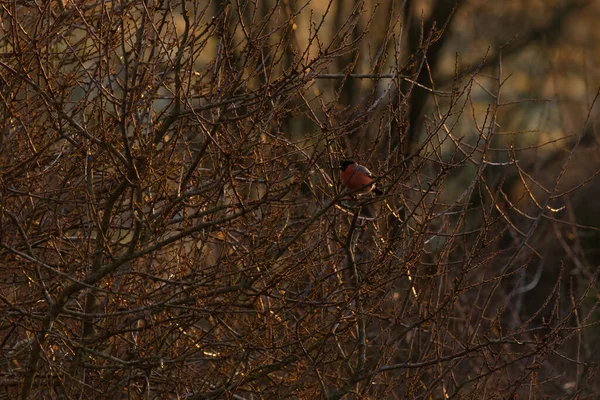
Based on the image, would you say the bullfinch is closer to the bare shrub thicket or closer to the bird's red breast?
the bird's red breast

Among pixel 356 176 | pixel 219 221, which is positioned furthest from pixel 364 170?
pixel 219 221

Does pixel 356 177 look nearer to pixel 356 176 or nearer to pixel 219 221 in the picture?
pixel 356 176

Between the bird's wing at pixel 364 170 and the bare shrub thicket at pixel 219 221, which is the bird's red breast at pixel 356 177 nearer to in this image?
the bird's wing at pixel 364 170

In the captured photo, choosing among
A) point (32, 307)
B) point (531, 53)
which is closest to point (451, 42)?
point (531, 53)

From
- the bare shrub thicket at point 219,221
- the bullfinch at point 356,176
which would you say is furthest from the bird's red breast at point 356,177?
the bare shrub thicket at point 219,221

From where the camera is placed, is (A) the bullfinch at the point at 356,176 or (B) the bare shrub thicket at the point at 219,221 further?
(A) the bullfinch at the point at 356,176

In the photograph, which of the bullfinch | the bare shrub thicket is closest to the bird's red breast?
the bullfinch

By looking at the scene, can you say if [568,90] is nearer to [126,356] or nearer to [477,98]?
[477,98]

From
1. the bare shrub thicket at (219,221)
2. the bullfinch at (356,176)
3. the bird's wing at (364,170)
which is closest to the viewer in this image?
the bare shrub thicket at (219,221)

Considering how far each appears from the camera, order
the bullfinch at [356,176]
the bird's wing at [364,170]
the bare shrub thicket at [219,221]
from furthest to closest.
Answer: the bird's wing at [364,170] → the bullfinch at [356,176] → the bare shrub thicket at [219,221]

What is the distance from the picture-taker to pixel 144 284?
689 cm

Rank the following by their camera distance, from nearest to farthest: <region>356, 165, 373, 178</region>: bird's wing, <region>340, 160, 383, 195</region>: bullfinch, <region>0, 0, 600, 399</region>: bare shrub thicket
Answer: <region>0, 0, 600, 399</region>: bare shrub thicket < <region>340, 160, 383, 195</region>: bullfinch < <region>356, 165, 373, 178</region>: bird's wing

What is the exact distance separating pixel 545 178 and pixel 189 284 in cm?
1481

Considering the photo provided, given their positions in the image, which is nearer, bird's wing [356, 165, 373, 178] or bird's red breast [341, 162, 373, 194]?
bird's red breast [341, 162, 373, 194]
